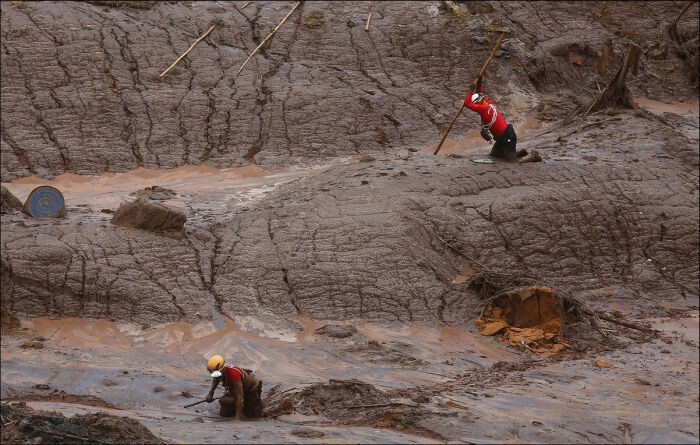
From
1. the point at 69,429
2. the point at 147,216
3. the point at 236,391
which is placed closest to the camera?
the point at 69,429

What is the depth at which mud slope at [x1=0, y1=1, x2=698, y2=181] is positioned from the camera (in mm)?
15703

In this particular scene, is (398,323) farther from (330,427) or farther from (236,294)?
(330,427)

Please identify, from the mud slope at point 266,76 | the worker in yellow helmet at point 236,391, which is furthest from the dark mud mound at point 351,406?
the mud slope at point 266,76

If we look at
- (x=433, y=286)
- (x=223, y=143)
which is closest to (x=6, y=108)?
(x=223, y=143)

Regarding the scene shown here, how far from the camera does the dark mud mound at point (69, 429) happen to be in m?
7.07

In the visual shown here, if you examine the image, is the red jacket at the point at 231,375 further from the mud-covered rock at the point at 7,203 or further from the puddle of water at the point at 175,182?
the puddle of water at the point at 175,182

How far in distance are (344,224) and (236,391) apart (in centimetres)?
355

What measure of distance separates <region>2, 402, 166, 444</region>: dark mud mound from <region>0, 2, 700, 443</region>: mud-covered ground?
0.03 m

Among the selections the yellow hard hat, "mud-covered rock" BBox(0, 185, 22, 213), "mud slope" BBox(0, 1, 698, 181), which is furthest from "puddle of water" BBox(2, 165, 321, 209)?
the yellow hard hat

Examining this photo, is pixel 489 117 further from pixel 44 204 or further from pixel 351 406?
pixel 351 406

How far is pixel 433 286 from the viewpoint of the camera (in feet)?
37.9

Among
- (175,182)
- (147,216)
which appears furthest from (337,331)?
(175,182)

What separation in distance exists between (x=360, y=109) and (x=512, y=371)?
23.2 feet

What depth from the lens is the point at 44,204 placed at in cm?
1143
